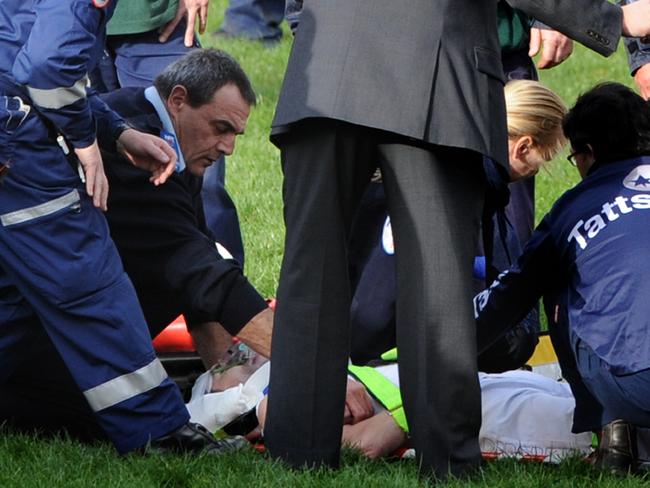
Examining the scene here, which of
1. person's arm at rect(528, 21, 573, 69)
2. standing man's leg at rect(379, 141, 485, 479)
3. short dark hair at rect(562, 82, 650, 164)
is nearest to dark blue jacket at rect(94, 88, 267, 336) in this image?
standing man's leg at rect(379, 141, 485, 479)

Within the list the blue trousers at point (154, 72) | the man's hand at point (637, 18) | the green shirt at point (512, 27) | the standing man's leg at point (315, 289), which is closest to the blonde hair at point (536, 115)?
the green shirt at point (512, 27)

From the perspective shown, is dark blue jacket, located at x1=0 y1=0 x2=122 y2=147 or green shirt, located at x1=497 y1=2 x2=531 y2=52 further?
green shirt, located at x1=497 y1=2 x2=531 y2=52

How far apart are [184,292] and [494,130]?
1.42 m

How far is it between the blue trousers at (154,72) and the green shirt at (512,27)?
142cm

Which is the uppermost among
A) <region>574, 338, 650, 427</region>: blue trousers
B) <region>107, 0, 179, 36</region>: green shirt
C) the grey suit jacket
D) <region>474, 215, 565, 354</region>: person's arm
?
the grey suit jacket

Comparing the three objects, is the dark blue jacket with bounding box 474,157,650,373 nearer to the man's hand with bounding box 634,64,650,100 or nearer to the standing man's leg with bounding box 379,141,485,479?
the standing man's leg with bounding box 379,141,485,479

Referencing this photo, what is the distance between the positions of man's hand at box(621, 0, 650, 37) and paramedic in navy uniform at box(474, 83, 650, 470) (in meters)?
0.52

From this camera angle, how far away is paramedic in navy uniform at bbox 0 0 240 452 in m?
4.02

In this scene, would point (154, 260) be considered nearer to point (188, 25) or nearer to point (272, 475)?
point (272, 475)

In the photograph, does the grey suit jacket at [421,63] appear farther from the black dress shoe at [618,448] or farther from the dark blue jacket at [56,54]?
the black dress shoe at [618,448]

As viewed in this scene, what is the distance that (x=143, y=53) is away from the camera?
6.51m

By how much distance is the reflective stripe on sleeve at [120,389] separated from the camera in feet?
14.2

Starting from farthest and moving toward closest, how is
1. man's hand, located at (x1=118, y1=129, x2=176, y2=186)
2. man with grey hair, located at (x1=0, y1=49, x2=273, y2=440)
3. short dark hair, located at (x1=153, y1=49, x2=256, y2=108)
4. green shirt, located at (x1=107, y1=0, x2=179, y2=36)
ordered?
green shirt, located at (x1=107, y1=0, x2=179, y2=36)
short dark hair, located at (x1=153, y1=49, x2=256, y2=108)
man with grey hair, located at (x1=0, y1=49, x2=273, y2=440)
man's hand, located at (x1=118, y1=129, x2=176, y2=186)

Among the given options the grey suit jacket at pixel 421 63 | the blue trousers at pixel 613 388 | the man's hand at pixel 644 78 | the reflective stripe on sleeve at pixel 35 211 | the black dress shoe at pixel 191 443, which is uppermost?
the grey suit jacket at pixel 421 63
